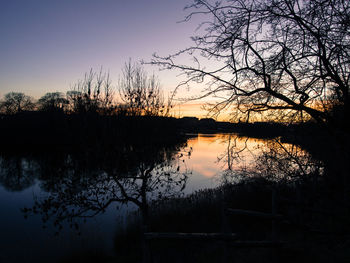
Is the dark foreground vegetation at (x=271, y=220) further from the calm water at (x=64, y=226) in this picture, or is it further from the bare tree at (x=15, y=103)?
the bare tree at (x=15, y=103)

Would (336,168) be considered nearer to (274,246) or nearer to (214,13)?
(274,246)

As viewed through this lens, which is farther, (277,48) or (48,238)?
(48,238)

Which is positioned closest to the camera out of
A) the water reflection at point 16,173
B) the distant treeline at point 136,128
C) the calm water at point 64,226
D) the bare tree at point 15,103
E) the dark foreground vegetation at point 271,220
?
the distant treeline at point 136,128

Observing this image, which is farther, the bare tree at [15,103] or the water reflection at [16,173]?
the bare tree at [15,103]

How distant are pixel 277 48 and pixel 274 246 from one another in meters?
5.45

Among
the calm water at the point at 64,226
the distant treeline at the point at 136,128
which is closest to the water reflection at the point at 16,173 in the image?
the calm water at the point at 64,226

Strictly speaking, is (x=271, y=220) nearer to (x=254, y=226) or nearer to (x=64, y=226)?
(x=254, y=226)

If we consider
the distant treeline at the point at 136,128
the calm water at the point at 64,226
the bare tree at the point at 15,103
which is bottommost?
the calm water at the point at 64,226

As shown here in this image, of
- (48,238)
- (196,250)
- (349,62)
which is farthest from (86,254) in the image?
(349,62)

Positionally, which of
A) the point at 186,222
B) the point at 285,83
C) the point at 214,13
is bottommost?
the point at 186,222

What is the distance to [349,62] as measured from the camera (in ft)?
13.8

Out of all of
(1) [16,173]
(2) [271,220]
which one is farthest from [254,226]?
(1) [16,173]

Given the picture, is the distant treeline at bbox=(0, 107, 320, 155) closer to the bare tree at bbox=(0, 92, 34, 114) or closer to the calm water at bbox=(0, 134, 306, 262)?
the calm water at bbox=(0, 134, 306, 262)

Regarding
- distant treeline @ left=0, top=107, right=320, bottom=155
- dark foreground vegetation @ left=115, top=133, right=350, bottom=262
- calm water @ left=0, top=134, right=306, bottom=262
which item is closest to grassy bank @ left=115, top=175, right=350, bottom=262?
dark foreground vegetation @ left=115, top=133, right=350, bottom=262
